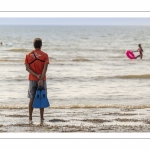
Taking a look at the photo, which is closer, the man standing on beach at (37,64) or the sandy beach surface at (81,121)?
the man standing on beach at (37,64)

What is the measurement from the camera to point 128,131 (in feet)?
25.3

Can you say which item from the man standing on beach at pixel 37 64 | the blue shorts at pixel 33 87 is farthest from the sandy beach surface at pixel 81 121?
the man standing on beach at pixel 37 64

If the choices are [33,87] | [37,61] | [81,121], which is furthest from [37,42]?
[81,121]

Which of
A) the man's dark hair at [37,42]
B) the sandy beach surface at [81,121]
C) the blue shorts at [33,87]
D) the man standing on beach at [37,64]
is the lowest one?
the sandy beach surface at [81,121]

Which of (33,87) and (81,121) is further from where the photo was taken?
(81,121)

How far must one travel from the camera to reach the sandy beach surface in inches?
310

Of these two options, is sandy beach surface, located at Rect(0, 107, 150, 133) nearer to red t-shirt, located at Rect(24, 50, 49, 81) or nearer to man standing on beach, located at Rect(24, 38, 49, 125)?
man standing on beach, located at Rect(24, 38, 49, 125)

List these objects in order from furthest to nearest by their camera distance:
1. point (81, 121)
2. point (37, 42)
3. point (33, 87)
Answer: point (81, 121) < point (33, 87) < point (37, 42)

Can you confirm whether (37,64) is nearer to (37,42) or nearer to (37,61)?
(37,61)

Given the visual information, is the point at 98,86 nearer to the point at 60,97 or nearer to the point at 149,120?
the point at 60,97

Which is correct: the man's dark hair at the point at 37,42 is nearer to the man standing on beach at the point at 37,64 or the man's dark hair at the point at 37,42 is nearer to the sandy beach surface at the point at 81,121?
the man standing on beach at the point at 37,64

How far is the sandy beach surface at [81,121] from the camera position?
7875 mm

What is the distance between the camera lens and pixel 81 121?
8789 millimetres
